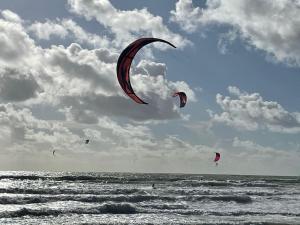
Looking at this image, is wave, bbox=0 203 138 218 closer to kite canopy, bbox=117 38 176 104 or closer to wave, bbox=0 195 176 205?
wave, bbox=0 195 176 205

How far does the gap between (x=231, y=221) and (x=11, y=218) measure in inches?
450

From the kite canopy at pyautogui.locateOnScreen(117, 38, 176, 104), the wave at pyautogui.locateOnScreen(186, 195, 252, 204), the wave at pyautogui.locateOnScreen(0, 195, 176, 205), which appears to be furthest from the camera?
the wave at pyautogui.locateOnScreen(186, 195, 252, 204)

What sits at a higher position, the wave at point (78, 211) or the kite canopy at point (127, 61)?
the kite canopy at point (127, 61)

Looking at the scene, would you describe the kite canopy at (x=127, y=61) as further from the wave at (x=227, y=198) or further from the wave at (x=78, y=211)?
the wave at (x=227, y=198)

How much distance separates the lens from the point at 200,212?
27.6 metres

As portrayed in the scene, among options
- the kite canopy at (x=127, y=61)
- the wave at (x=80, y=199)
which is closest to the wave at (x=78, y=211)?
the wave at (x=80, y=199)

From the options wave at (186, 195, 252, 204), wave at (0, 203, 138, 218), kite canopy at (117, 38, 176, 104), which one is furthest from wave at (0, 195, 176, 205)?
kite canopy at (117, 38, 176, 104)

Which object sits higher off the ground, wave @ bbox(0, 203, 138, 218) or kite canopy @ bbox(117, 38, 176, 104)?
kite canopy @ bbox(117, 38, 176, 104)

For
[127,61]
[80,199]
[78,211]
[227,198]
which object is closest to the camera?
[127,61]

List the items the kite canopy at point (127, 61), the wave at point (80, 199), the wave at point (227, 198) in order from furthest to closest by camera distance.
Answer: the wave at point (227, 198), the wave at point (80, 199), the kite canopy at point (127, 61)

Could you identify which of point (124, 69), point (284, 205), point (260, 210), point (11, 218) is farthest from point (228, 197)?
point (124, 69)

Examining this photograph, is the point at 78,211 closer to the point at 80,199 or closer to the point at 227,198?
the point at 80,199

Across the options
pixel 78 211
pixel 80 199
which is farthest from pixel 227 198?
pixel 78 211

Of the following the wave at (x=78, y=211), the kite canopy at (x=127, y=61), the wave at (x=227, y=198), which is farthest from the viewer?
the wave at (x=227, y=198)
